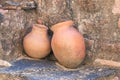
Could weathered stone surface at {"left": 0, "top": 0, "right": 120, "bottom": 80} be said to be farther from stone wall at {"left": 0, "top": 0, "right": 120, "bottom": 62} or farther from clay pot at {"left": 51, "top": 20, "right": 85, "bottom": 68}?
clay pot at {"left": 51, "top": 20, "right": 85, "bottom": 68}

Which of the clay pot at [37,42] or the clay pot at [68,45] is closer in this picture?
the clay pot at [68,45]

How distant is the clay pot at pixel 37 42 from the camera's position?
2648mm

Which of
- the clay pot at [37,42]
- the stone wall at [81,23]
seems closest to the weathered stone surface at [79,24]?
the stone wall at [81,23]

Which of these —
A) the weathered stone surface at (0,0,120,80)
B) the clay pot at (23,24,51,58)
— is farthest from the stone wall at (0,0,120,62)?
the clay pot at (23,24,51,58)

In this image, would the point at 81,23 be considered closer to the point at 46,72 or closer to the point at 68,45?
the point at 68,45

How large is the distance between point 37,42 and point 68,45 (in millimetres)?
361

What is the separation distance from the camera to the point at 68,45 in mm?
2436

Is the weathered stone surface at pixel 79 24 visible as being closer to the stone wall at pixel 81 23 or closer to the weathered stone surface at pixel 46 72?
the stone wall at pixel 81 23

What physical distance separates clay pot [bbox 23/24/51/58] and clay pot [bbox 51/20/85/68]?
0.15 m

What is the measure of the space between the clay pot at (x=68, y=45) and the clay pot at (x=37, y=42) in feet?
0.48

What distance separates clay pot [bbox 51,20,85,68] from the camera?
244 cm

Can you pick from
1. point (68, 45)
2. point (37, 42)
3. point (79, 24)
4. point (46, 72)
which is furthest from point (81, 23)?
point (46, 72)

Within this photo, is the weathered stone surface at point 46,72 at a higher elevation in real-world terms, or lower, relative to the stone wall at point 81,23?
lower

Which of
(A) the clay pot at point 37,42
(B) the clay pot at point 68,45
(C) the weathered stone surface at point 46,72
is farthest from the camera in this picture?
(A) the clay pot at point 37,42
